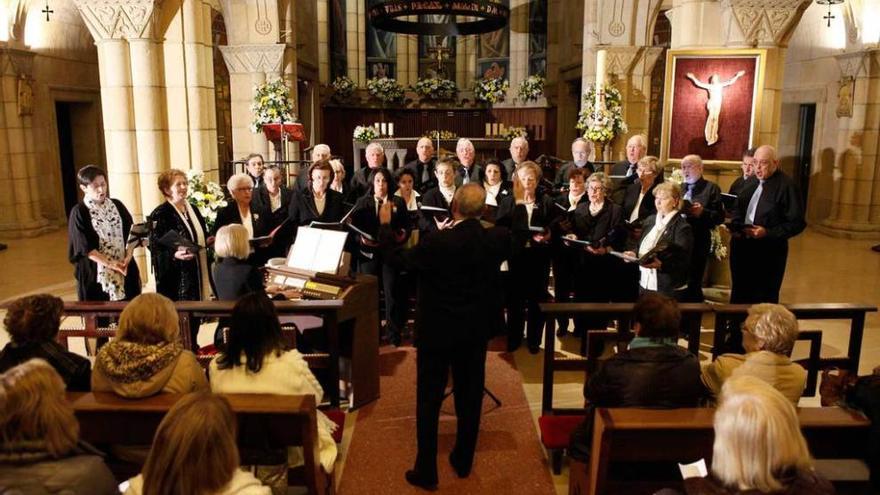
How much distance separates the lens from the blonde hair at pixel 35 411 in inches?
80.0

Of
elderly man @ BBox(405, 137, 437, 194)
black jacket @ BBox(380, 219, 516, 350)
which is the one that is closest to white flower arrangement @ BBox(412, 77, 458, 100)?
elderly man @ BBox(405, 137, 437, 194)

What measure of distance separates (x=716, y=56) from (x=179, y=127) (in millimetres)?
5564

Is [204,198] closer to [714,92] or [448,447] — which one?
[448,447]

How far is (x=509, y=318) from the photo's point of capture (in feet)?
19.1

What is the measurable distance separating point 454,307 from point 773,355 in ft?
4.79

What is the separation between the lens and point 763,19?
708 cm

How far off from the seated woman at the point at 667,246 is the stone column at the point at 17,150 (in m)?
10.7

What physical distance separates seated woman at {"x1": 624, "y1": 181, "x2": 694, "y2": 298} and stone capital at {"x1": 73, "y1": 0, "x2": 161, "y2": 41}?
498cm

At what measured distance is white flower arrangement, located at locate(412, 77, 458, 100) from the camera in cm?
1766

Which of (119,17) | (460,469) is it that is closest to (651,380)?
(460,469)

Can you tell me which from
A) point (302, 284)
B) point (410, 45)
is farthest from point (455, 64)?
point (302, 284)

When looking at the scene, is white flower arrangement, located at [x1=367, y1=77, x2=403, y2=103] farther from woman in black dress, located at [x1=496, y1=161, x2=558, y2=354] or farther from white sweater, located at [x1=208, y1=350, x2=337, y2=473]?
white sweater, located at [x1=208, y1=350, x2=337, y2=473]

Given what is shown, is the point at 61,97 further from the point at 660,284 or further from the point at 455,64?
the point at 660,284

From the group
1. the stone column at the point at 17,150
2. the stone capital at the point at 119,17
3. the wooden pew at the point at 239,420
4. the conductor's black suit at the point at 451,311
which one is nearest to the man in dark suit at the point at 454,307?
the conductor's black suit at the point at 451,311
